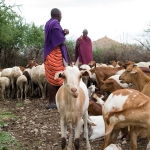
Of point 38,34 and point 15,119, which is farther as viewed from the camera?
point 38,34

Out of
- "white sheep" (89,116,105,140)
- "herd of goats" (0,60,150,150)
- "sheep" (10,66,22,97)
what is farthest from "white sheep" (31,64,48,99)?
"white sheep" (89,116,105,140)

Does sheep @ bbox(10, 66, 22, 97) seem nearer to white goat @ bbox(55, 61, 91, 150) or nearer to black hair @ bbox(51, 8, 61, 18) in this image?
black hair @ bbox(51, 8, 61, 18)

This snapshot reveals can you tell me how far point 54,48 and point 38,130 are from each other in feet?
9.40

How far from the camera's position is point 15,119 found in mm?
8859

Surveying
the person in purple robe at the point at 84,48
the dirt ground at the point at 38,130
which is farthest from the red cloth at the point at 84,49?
the dirt ground at the point at 38,130

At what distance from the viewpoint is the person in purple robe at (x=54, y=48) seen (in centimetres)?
977

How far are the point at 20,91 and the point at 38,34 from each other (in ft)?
43.1

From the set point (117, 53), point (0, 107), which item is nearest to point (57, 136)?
point (0, 107)

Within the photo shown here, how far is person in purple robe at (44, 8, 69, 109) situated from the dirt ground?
2.72ft

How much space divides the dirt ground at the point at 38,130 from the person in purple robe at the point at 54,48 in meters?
0.83

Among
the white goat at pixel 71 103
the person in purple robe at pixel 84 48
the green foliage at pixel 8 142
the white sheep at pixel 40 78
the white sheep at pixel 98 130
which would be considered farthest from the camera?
the person in purple robe at pixel 84 48

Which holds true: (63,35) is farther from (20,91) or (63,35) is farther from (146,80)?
(20,91)

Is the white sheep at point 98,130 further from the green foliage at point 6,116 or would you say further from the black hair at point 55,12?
the black hair at point 55,12

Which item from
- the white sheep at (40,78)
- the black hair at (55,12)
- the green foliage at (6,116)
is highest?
the black hair at (55,12)
